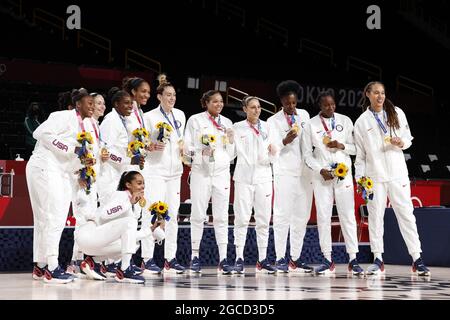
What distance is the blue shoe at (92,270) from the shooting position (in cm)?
822

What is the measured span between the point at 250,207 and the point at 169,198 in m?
0.97

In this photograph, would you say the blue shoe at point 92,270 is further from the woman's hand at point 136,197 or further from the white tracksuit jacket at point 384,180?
the white tracksuit jacket at point 384,180

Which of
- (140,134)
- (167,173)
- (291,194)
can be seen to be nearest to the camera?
(140,134)

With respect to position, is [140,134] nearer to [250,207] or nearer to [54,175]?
A: [54,175]

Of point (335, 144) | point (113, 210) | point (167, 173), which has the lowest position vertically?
point (113, 210)

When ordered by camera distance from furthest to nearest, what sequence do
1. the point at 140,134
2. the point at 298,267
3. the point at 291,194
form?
1. the point at 298,267
2. the point at 291,194
3. the point at 140,134

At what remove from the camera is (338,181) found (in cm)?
918

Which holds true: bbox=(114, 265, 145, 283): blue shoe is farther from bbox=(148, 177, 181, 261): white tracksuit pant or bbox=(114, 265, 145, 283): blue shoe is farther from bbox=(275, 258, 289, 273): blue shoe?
bbox=(275, 258, 289, 273): blue shoe

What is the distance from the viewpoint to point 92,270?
832cm

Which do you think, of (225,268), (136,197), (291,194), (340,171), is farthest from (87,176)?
(340,171)

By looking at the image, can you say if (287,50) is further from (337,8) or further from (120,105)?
(120,105)

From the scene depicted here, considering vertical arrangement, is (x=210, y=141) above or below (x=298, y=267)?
above

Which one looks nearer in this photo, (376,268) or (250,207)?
(376,268)
